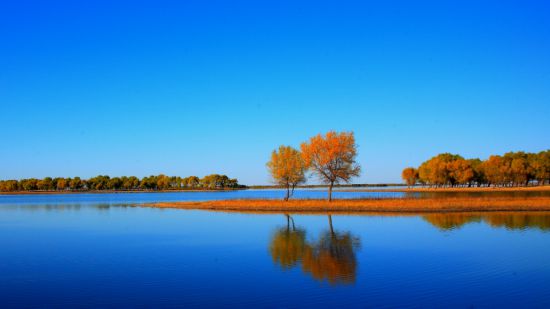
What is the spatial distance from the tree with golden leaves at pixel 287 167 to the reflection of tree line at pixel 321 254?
4609cm

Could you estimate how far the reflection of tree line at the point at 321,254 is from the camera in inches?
949

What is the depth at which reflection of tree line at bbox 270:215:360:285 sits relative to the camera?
24.1 metres

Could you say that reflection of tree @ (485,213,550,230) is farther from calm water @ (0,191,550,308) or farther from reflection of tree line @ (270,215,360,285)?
reflection of tree line @ (270,215,360,285)

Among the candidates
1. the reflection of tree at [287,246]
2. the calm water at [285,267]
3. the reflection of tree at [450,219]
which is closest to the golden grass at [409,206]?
the reflection of tree at [450,219]

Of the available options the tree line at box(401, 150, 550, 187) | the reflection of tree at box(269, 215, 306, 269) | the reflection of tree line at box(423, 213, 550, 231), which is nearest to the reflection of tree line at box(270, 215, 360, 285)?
the reflection of tree at box(269, 215, 306, 269)

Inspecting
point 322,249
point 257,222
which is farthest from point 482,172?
point 322,249

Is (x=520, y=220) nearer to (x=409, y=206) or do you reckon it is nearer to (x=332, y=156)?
(x=409, y=206)

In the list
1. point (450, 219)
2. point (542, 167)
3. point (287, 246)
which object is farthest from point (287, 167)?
point (542, 167)

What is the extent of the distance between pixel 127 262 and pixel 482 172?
185m

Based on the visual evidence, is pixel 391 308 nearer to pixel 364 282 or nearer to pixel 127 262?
pixel 364 282

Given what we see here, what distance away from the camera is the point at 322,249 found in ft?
106

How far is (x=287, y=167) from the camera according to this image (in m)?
90.4

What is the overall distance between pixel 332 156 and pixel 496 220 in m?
33.9

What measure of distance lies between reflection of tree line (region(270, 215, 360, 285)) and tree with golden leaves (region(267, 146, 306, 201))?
4609 centimetres
